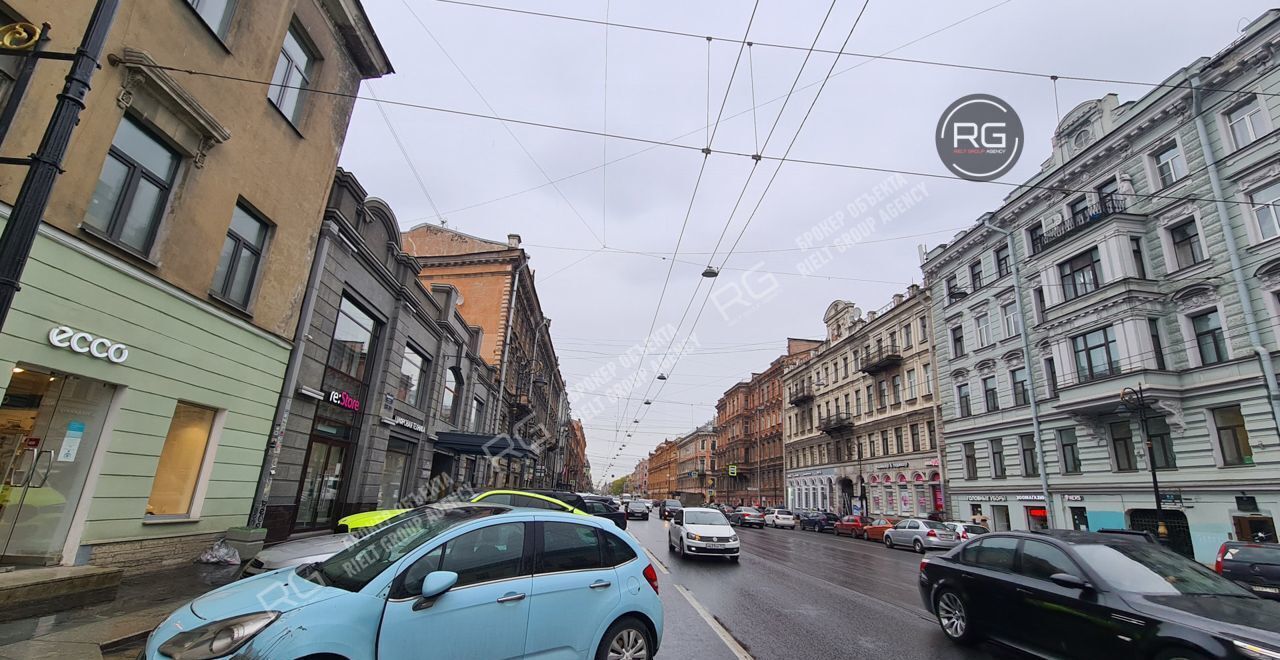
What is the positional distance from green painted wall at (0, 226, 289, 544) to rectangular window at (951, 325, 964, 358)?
3387cm

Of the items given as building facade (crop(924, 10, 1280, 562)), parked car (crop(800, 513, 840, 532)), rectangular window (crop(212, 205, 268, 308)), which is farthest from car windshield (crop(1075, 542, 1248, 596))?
parked car (crop(800, 513, 840, 532))

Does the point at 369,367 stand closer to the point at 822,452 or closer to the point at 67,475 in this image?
the point at 67,475

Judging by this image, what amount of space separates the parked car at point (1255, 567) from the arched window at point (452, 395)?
2267 centimetres

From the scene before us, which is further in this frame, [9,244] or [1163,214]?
[1163,214]

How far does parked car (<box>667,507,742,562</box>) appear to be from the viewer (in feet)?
49.2

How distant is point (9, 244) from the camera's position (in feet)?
11.8

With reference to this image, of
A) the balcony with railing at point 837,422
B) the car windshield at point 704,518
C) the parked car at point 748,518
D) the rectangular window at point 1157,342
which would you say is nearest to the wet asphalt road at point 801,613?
the car windshield at point 704,518

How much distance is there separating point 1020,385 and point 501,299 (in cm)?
2839

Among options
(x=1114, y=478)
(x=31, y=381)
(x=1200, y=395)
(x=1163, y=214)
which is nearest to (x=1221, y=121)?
(x=1163, y=214)

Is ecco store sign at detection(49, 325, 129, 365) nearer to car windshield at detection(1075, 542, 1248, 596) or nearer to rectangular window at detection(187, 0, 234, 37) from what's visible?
rectangular window at detection(187, 0, 234, 37)

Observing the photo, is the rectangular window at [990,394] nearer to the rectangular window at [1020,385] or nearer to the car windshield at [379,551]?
the rectangular window at [1020,385]

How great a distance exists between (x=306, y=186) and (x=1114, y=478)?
96.5ft

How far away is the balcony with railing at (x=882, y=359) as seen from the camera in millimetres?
37750

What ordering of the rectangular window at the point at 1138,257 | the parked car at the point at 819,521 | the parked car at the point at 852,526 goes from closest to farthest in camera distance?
the rectangular window at the point at 1138,257 < the parked car at the point at 852,526 < the parked car at the point at 819,521
